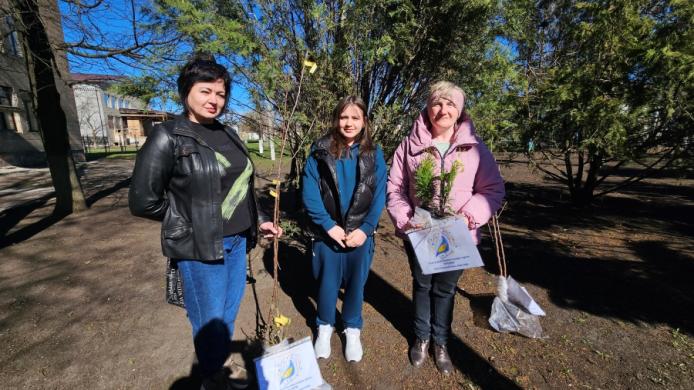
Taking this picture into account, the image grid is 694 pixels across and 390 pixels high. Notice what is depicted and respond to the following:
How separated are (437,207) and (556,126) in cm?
407

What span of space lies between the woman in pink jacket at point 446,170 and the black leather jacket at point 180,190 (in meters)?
1.21

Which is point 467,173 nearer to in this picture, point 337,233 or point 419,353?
point 337,233

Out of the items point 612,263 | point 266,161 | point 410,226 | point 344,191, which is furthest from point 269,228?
point 266,161

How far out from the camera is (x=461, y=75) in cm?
438

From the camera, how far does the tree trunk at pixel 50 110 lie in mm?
5934

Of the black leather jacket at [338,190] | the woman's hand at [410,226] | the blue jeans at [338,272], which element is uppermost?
the black leather jacket at [338,190]

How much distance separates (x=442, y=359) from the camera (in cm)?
247

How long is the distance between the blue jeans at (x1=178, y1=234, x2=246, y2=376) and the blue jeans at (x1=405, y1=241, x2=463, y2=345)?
126cm

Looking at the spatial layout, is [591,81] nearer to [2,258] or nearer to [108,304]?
[108,304]

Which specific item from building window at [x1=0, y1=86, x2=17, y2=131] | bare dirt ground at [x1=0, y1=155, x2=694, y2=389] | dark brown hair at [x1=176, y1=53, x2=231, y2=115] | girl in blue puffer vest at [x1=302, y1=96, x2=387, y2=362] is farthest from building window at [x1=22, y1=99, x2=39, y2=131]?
girl in blue puffer vest at [x1=302, y1=96, x2=387, y2=362]

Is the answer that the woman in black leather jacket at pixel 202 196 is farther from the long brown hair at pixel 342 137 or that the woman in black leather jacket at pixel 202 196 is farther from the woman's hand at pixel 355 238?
the woman's hand at pixel 355 238

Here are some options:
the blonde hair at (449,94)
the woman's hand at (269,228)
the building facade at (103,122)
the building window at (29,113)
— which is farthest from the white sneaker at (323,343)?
the building facade at (103,122)

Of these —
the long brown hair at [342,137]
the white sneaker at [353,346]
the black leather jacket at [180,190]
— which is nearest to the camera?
the black leather jacket at [180,190]

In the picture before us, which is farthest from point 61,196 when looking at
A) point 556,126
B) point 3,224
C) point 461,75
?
point 556,126
